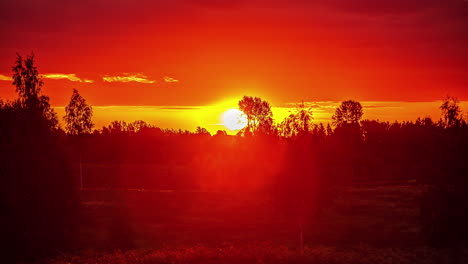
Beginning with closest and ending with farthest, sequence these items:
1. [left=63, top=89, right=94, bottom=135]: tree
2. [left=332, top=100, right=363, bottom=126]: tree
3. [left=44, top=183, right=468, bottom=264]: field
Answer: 1. [left=44, top=183, right=468, bottom=264]: field
2. [left=63, top=89, right=94, bottom=135]: tree
3. [left=332, top=100, right=363, bottom=126]: tree

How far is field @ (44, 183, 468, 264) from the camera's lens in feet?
101

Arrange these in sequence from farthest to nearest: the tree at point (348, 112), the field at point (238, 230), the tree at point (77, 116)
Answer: the tree at point (348, 112) → the tree at point (77, 116) → the field at point (238, 230)

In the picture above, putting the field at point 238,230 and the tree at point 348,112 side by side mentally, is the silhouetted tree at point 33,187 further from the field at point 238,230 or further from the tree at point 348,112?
the tree at point 348,112

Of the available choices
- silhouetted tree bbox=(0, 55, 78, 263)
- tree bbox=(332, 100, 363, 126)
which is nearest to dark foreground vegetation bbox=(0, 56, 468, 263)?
silhouetted tree bbox=(0, 55, 78, 263)

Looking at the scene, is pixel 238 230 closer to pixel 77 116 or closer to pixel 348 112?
pixel 77 116

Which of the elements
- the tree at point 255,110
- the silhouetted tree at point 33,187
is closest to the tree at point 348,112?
the tree at point 255,110

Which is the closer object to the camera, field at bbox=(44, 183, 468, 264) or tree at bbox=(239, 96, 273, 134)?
field at bbox=(44, 183, 468, 264)

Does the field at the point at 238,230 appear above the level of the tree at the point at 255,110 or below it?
below

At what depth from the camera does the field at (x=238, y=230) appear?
1214 inches

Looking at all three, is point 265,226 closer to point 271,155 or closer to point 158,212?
point 271,155

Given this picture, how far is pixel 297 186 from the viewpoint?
39.9 metres

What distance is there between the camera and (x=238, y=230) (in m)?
50.2

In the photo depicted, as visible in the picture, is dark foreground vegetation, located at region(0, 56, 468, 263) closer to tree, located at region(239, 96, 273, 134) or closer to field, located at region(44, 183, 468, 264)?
field, located at region(44, 183, 468, 264)

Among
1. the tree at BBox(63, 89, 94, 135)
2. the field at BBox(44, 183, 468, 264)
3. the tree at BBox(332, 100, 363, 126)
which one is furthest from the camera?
the tree at BBox(332, 100, 363, 126)
